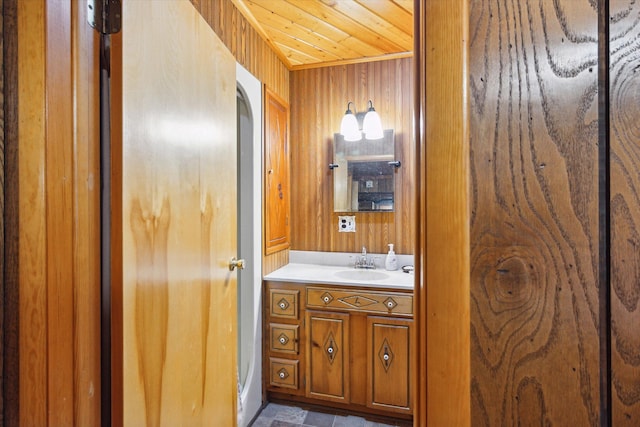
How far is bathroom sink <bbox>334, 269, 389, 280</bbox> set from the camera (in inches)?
86.0

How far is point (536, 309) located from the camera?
0.49 meters

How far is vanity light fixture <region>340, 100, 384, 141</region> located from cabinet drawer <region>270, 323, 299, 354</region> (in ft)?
4.66

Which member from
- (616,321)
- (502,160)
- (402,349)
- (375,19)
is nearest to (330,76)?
(375,19)

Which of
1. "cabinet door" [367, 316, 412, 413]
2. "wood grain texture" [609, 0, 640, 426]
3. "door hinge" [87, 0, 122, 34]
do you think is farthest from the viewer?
"cabinet door" [367, 316, 412, 413]

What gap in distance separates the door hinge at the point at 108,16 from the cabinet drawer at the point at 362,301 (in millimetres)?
1614

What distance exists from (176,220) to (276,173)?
1293mm

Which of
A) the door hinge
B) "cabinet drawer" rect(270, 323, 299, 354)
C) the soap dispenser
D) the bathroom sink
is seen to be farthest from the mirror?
the door hinge

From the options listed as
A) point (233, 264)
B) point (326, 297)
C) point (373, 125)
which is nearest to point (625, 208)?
point (233, 264)

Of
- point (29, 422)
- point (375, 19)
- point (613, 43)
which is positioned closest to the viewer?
point (613, 43)

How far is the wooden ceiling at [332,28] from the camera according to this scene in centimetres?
172

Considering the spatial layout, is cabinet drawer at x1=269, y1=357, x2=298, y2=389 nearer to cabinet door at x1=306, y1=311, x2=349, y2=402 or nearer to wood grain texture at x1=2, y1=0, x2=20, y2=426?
cabinet door at x1=306, y1=311, x2=349, y2=402

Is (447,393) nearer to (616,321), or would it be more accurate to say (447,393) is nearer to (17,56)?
(616,321)

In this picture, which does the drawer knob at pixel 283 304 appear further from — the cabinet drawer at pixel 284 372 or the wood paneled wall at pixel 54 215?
the wood paneled wall at pixel 54 215

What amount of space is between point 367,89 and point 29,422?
240cm
